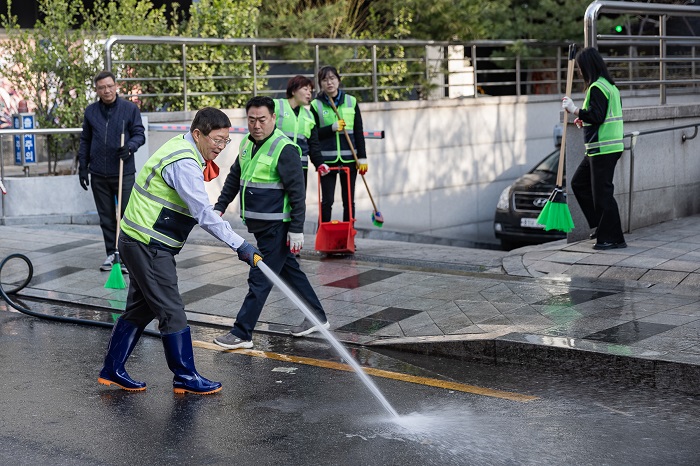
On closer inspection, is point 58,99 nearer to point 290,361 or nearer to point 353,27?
point 353,27

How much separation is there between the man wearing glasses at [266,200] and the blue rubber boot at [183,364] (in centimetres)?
107

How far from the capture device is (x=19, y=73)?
46.8 feet

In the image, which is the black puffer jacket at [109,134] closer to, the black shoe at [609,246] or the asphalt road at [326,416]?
the asphalt road at [326,416]

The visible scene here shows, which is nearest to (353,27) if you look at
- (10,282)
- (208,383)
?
(10,282)

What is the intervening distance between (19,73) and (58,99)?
2.15 ft

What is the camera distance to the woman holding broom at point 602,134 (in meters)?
9.79

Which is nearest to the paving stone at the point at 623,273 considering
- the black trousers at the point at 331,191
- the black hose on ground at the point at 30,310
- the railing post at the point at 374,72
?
the black trousers at the point at 331,191

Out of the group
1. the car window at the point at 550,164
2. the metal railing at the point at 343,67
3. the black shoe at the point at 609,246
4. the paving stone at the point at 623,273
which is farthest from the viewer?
the car window at the point at 550,164

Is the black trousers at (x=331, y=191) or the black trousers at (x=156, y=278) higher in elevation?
the black trousers at (x=331, y=191)

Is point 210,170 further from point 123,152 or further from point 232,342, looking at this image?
point 123,152

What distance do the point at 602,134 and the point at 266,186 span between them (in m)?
3.96

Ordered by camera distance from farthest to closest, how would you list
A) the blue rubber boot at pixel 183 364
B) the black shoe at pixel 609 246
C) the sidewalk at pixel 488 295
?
1. the black shoe at pixel 609 246
2. the sidewalk at pixel 488 295
3. the blue rubber boot at pixel 183 364

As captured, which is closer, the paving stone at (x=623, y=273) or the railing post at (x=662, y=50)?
the paving stone at (x=623, y=273)

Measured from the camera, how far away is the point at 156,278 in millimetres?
6219
